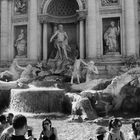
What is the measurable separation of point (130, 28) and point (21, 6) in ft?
34.4

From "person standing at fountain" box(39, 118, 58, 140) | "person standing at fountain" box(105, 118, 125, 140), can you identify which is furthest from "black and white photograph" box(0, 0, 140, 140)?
"person standing at fountain" box(105, 118, 125, 140)

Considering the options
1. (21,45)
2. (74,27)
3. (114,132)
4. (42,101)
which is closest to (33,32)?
(21,45)

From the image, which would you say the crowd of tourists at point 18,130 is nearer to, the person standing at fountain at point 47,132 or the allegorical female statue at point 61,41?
the person standing at fountain at point 47,132

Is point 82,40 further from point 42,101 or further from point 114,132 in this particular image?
point 114,132

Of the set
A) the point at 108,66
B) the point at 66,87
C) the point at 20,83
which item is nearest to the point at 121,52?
the point at 108,66

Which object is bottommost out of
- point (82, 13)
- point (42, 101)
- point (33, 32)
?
point (42, 101)

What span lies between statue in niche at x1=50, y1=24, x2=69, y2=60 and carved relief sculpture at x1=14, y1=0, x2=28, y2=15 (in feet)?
12.9

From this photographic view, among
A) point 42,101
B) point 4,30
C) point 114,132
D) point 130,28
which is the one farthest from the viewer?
point 4,30

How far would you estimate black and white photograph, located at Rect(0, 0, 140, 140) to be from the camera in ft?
48.0

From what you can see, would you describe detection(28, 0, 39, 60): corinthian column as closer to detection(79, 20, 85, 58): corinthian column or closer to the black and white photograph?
the black and white photograph

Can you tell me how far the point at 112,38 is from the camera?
21703 millimetres

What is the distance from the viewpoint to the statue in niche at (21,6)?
24250 millimetres

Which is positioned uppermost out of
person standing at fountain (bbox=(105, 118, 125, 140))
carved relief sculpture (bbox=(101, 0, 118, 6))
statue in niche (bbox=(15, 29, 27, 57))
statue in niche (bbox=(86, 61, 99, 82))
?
carved relief sculpture (bbox=(101, 0, 118, 6))

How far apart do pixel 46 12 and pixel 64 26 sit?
2.40 meters
